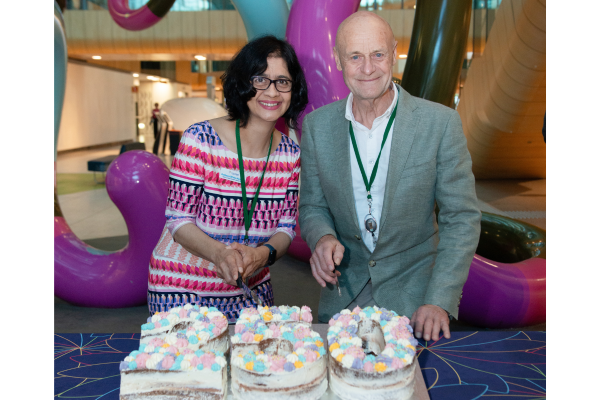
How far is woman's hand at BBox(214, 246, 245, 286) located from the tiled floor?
2.15 metres

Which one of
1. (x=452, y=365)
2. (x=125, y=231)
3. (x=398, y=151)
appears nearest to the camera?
(x=452, y=365)

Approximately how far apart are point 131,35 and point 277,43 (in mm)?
15146

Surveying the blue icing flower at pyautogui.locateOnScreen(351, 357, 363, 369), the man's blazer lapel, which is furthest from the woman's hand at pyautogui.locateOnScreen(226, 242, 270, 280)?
the blue icing flower at pyautogui.locateOnScreen(351, 357, 363, 369)

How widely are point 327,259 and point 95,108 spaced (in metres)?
18.9

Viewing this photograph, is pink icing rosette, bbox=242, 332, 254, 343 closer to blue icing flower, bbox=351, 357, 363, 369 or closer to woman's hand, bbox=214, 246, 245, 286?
blue icing flower, bbox=351, 357, 363, 369

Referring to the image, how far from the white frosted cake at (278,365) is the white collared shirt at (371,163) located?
0.54 meters

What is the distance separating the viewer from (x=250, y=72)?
64.8 inches

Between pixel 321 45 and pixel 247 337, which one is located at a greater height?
pixel 321 45

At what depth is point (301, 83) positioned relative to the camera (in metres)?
1.74

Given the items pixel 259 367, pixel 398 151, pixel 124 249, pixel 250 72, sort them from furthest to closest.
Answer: pixel 124 249
pixel 250 72
pixel 398 151
pixel 259 367

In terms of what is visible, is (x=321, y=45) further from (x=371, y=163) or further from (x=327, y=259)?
(x=327, y=259)

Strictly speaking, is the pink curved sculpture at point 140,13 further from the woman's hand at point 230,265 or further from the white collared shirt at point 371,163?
the woman's hand at point 230,265

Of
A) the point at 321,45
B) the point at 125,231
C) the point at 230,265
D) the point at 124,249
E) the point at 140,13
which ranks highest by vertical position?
the point at 140,13

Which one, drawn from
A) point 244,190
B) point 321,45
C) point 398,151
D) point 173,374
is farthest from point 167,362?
point 321,45
